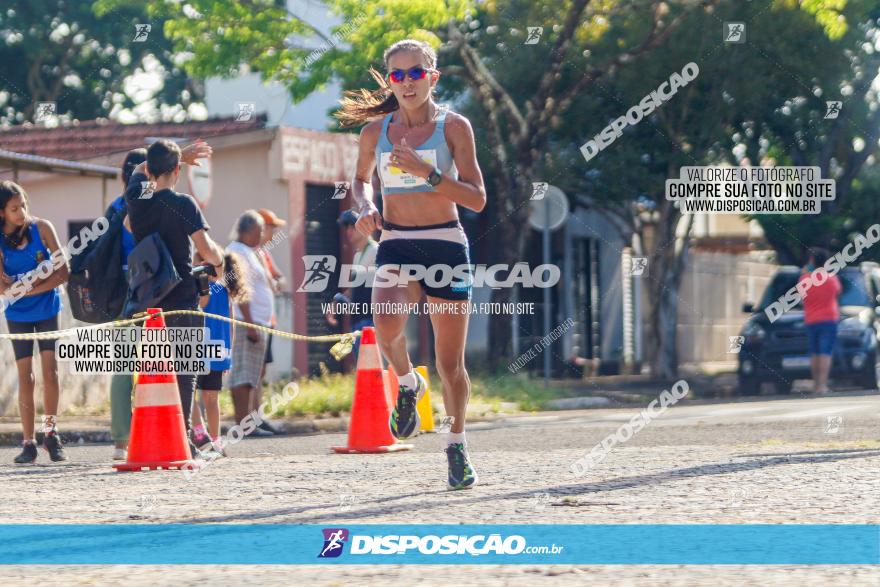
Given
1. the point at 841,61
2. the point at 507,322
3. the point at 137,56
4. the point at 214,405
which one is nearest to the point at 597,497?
the point at 214,405

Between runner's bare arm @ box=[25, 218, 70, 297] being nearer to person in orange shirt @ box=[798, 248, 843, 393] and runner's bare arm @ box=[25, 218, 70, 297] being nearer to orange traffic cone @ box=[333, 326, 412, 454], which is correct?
orange traffic cone @ box=[333, 326, 412, 454]

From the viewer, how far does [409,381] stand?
7.15 meters

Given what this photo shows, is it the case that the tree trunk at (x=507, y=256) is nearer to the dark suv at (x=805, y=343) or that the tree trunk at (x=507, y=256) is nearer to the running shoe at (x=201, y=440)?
the dark suv at (x=805, y=343)

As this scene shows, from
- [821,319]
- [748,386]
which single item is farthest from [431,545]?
[748,386]

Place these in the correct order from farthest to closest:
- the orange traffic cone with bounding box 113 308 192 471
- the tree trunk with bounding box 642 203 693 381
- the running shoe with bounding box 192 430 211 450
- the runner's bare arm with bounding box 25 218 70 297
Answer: the tree trunk with bounding box 642 203 693 381
the running shoe with bounding box 192 430 211 450
the runner's bare arm with bounding box 25 218 70 297
the orange traffic cone with bounding box 113 308 192 471

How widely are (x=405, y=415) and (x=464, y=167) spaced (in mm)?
1184

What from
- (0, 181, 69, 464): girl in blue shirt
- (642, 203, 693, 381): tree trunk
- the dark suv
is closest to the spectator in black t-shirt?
(0, 181, 69, 464): girl in blue shirt

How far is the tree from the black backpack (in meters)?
29.0

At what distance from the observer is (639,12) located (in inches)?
905

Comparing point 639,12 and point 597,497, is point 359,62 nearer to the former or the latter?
point 639,12

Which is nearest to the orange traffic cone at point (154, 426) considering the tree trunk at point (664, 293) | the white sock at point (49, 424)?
the white sock at point (49, 424)

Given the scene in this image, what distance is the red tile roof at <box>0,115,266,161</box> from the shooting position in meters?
23.7

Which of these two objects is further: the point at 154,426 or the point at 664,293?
the point at 664,293

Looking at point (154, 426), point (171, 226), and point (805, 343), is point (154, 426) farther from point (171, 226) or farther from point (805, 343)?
point (805, 343)
